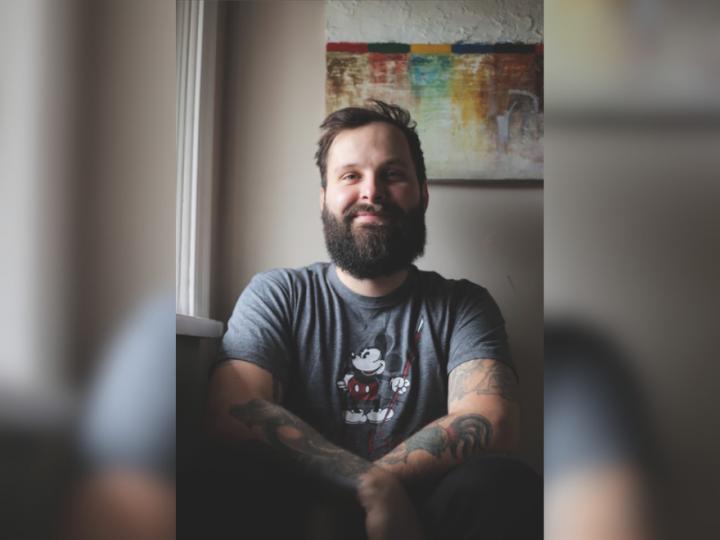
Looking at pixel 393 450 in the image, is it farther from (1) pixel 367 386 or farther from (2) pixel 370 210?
(2) pixel 370 210

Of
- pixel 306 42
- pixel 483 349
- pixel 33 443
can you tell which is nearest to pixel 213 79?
pixel 306 42

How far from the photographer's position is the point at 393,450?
2.88 feet

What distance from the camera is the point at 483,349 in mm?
1019

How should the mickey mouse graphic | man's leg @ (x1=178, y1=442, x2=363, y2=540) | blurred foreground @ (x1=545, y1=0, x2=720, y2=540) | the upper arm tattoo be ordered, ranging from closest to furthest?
blurred foreground @ (x1=545, y1=0, x2=720, y2=540)
man's leg @ (x1=178, y1=442, x2=363, y2=540)
the upper arm tattoo
the mickey mouse graphic

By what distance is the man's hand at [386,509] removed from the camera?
2.28 ft

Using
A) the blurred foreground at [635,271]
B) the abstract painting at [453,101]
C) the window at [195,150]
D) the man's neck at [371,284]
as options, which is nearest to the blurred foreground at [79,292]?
the blurred foreground at [635,271]

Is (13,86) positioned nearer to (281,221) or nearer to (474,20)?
(281,221)

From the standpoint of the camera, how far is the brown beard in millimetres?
1155

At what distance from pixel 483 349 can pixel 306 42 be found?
941 millimetres

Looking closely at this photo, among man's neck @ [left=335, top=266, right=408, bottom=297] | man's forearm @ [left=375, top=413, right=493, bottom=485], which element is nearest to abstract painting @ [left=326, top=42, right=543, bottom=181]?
man's neck @ [left=335, top=266, right=408, bottom=297]

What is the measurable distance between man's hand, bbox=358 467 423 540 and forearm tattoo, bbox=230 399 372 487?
0.08 feet

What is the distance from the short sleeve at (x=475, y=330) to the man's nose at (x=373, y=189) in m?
0.25

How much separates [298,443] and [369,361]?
0.96 feet

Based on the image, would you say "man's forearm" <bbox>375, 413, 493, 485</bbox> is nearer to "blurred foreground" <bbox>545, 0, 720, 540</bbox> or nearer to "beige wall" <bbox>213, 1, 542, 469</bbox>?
"blurred foreground" <bbox>545, 0, 720, 540</bbox>
